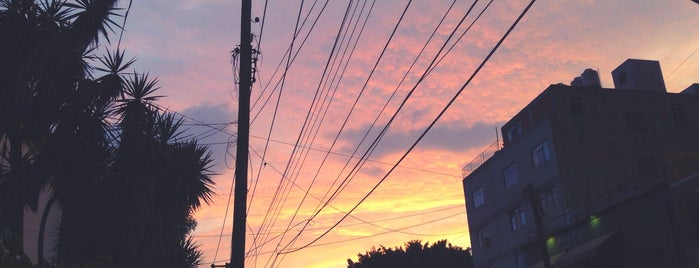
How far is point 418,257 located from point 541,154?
2321cm

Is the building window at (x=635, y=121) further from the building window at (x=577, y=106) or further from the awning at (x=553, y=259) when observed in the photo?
the awning at (x=553, y=259)

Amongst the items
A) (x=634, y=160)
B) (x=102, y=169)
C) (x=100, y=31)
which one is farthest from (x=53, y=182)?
(x=634, y=160)

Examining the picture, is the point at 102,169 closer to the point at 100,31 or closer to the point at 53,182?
the point at 53,182

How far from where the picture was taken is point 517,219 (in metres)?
45.0

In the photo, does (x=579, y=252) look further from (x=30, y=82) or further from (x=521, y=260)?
(x=30, y=82)

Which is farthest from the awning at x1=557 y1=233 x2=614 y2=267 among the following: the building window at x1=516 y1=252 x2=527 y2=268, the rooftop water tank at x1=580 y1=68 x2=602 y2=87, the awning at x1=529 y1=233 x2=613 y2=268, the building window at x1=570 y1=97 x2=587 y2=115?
the rooftop water tank at x1=580 y1=68 x2=602 y2=87

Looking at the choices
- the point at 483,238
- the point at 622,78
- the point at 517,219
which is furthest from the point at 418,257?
the point at 622,78

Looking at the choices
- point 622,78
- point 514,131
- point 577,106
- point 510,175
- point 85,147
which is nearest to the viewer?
point 85,147

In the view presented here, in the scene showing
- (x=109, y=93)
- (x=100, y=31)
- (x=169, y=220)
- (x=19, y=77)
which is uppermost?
(x=100, y=31)

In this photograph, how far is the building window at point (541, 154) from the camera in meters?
42.4

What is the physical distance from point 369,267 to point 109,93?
1889 inches

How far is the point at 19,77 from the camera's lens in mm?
13781

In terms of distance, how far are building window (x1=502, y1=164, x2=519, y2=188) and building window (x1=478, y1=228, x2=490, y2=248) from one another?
5.00 meters

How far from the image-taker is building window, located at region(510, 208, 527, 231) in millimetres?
44031
